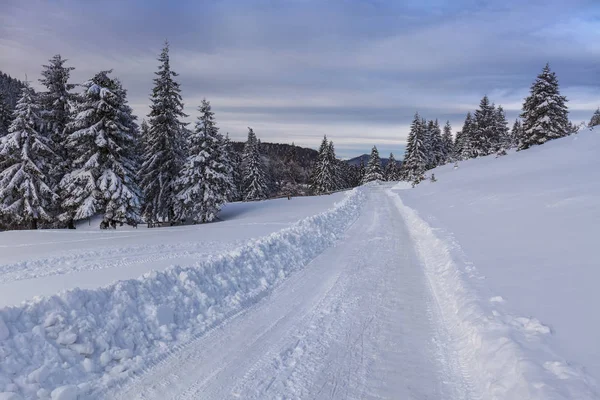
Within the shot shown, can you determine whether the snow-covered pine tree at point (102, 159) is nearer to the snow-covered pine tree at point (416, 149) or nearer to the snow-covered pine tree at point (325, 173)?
the snow-covered pine tree at point (325, 173)

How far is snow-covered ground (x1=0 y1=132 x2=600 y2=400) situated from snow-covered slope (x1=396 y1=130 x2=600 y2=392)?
0.03 m

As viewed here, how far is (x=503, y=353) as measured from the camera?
4.50 metres

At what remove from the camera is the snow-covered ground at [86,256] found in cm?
768

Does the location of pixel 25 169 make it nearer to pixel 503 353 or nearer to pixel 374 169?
pixel 503 353

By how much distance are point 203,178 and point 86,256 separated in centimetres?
1571

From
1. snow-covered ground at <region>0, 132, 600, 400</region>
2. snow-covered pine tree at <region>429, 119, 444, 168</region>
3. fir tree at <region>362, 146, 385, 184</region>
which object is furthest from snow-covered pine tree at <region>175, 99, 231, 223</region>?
snow-covered pine tree at <region>429, 119, 444, 168</region>

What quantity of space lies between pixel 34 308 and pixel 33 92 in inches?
1008

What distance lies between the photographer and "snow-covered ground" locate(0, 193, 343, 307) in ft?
25.2

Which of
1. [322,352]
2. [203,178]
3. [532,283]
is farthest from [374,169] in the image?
[322,352]

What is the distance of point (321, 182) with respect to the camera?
60250 mm

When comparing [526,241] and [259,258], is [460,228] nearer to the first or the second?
[526,241]

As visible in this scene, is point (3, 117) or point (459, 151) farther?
point (459, 151)

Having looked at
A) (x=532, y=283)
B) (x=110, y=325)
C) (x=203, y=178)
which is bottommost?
(x=110, y=325)

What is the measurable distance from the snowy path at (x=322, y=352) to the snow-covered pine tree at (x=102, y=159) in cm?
1814
